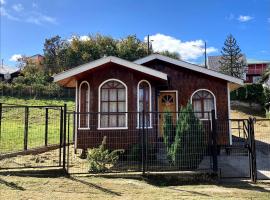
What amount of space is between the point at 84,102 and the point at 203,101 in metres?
5.70

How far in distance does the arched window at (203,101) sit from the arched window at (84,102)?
208 inches

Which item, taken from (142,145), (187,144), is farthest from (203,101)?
(142,145)

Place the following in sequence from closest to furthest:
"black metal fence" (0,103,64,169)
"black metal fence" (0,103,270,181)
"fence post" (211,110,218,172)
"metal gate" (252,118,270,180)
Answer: "fence post" (211,110,218,172) < "black metal fence" (0,103,270,181) < "metal gate" (252,118,270,180) < "black metal fence" (0,103,64,169)

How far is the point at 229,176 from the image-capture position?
33.8 feet

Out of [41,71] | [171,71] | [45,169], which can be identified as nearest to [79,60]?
[41,71]

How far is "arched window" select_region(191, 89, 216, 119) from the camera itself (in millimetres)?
16328

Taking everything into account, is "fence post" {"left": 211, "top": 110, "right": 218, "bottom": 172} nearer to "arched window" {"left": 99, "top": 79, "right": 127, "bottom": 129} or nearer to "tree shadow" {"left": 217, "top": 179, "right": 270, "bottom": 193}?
"tree shadow" {"left": 217, "top": 179, "right": 270, "bottom": 193}

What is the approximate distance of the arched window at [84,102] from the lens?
527 inches

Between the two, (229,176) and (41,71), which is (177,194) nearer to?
(229,176)

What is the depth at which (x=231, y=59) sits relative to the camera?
51.4 m

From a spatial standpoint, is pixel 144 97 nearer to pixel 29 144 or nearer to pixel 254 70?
pixel 29 144

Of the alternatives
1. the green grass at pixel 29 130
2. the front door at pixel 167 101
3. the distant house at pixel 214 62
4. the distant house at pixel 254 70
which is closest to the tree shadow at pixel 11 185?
the green grass at pixel 29 130

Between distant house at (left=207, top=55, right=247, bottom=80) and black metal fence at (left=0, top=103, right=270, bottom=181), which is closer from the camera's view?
black metal fence at (left=0, top=103, right=270, bottom=181)

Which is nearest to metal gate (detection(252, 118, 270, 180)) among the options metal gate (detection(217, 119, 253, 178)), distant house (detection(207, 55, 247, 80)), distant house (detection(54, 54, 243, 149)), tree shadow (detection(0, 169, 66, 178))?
metal gate (detection(217, 119, 253, 178))
